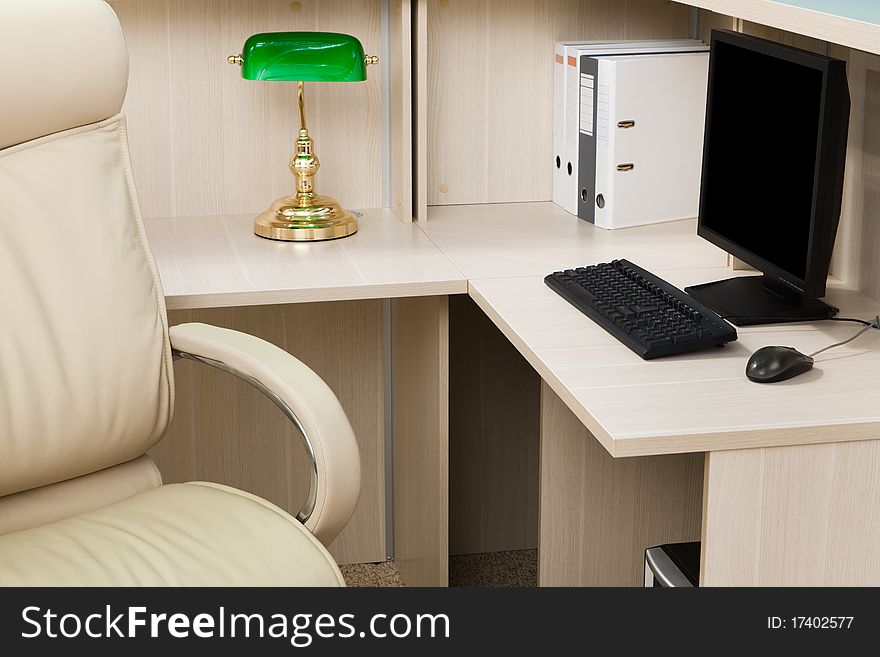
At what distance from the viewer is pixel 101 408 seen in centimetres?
147

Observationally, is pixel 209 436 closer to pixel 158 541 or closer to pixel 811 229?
pixel 158 541

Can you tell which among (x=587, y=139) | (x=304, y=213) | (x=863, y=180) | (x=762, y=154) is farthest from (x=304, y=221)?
(x=863, y=180)

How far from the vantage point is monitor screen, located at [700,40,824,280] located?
56.8 inches

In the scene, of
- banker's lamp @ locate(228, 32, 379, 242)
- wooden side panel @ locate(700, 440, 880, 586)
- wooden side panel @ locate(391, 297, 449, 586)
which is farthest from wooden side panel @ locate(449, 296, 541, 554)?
wooden side panel @ locate(700, 440, 880, 586)

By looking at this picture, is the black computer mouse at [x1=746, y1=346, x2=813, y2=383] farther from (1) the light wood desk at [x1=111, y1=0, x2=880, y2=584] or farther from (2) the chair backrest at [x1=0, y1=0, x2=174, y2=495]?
(2) the chair backrest at [x1=0, y1=0, x2=174, y2=495]

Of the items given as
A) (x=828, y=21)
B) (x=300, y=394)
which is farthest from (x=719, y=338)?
(x=300, y=394)

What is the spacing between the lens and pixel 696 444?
3.80ft

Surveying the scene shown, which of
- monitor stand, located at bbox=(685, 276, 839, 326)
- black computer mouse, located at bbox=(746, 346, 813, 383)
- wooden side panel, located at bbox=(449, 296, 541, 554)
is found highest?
black computer mouse, located at bbox=(746, 346, 813, 383)

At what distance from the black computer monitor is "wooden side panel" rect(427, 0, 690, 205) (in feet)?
1.72

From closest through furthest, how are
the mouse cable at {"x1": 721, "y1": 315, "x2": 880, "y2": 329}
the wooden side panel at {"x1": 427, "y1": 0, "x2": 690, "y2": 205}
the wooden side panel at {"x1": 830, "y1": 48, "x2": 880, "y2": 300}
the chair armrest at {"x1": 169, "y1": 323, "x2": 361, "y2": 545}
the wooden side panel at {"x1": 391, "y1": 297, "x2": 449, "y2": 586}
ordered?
the chair armrest at {"x1": 169, "y1": 323, "x2": 361, "y2": 545}, the mouse cable at {"x1": 721, "y1": 315, "x2": 880, "y2": 329}, the wooden side panel at {"x1": 830, "y1": 48, "x2": 880, "y2": 300}, the wooden side panel at {"x1": 391, "y1": 297, "x2": 449, "y2": 586}, the wooden side panel at {"x1": 427, "y1": 0, "x2": 690, "y2": 205}

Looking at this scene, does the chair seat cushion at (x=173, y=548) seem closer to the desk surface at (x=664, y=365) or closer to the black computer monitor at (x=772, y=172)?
the desk surface at (x=664, y=365)

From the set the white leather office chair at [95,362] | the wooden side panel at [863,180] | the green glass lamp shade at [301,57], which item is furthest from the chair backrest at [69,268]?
the wooden side panel at [863,180]
